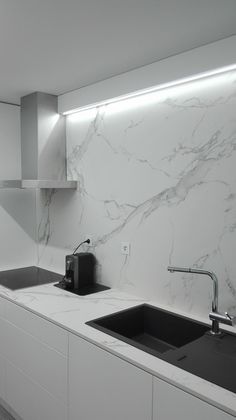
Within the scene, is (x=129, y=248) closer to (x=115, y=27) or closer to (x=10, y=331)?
(x=10, y=331)

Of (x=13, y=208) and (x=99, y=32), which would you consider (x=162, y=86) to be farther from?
(x=13, y=208)

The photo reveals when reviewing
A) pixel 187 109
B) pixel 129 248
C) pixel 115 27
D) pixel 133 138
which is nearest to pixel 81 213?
pixel 129 248

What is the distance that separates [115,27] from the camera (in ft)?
5.55

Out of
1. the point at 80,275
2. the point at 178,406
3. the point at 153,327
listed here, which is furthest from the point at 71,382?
the point at 80,275

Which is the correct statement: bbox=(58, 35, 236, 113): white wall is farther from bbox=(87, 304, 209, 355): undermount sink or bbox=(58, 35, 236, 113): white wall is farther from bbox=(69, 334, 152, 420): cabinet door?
bbox=(69, 334, 152, 420): cabinet door

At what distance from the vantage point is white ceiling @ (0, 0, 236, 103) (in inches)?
59.0

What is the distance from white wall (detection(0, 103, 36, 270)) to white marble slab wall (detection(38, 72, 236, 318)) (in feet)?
1.66

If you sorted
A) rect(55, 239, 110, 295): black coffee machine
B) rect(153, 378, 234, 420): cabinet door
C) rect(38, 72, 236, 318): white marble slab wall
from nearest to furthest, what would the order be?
1. rect(153, 378, 234, 420): cabinet door
2. rect(38, 72, 236, 318): white marble slab wall
3. rect(55, 239, 110, 295): black coffee machine

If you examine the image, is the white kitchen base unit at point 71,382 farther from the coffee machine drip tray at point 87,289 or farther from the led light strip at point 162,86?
the led light strip at point 162,86

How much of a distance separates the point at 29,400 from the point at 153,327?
0.91 metres

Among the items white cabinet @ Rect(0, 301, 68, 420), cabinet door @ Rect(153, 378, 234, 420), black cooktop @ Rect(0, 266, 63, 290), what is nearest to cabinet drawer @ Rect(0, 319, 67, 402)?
white cabinet @ Rect(0, 301, 68, 420)

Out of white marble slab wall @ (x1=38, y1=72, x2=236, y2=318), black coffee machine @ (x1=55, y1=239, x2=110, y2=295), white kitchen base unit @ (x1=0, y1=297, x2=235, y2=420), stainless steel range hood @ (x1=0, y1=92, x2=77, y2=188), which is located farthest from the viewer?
stainless steel range hood @ (x1=0, y1=92, x2=77, y2=188)

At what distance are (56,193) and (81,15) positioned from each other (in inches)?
70.1

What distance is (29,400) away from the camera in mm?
2211
